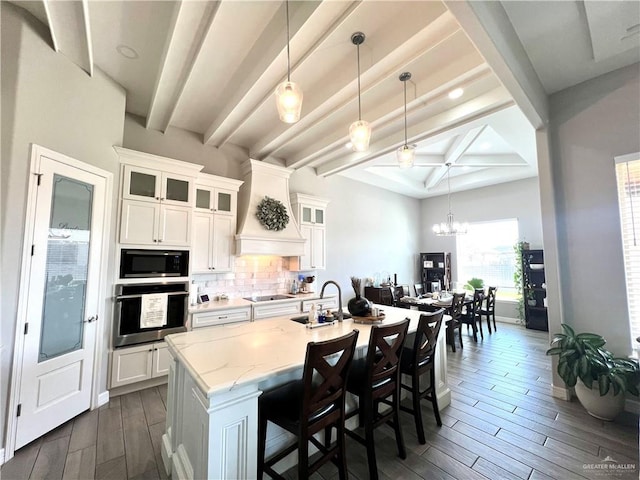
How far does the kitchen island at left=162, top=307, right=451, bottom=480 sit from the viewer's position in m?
1.36

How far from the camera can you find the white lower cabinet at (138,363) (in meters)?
3.00

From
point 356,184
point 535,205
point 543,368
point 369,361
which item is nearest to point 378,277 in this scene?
point 356,184

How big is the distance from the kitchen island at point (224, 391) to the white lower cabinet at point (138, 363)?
1438 millimetres

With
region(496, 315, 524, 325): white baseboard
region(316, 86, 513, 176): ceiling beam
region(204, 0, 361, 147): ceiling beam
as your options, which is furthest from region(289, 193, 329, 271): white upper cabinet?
region(496, 315, 524, 325): white baseboard

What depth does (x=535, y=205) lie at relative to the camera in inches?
244

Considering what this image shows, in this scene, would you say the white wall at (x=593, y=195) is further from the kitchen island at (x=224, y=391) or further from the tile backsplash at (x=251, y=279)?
the tile backsplash at (x=251, y=279)

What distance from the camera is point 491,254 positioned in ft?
23.0

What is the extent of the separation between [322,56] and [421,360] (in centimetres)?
307

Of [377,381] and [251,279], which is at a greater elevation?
[251,279]

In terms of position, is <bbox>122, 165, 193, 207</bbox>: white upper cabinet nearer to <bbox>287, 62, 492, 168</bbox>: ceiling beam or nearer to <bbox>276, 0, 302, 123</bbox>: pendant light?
<bbox>287, 62, 492, 168</bbox>: ceiling beam

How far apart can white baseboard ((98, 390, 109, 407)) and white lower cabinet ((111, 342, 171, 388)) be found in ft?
0.29

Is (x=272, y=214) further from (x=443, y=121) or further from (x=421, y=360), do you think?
(x=421, y=360)

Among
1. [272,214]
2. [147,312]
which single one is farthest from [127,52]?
[147,312]

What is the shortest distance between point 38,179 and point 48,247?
599mm
